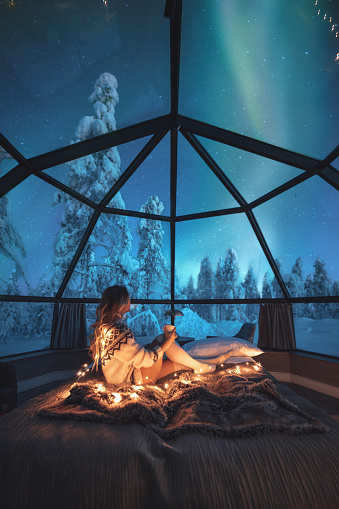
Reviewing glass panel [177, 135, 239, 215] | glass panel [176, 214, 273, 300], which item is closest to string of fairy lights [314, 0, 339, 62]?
glass panel [177, 135, 239, 215]

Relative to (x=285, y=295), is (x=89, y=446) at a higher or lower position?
lower

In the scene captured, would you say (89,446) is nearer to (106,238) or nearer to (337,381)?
(337,381)

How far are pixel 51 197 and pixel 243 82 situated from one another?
357cm

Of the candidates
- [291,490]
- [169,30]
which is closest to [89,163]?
[169,30]

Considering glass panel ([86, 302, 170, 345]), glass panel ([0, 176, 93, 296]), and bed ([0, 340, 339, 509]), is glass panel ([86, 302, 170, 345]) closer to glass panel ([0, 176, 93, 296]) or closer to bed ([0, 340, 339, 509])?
glass panel ([0, 176, 93, 296])

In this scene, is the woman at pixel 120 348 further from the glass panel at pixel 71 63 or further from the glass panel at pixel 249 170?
the glass panel at pixel 249 170

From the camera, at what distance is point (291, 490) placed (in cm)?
93

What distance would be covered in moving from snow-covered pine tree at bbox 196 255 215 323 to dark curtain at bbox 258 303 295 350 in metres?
1.59

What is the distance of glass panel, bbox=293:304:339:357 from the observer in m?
4.81

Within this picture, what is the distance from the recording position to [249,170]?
451 centimetres

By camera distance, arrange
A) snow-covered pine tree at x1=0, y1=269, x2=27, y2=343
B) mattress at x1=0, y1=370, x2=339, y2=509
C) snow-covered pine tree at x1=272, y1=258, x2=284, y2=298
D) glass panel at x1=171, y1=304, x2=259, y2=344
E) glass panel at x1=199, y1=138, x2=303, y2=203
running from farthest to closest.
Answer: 1. glass panel at x1=171, y1=304, x2=259, y2=344
2. snow-covered pine tree at x1=272, y1=258, x2=284, y2=298
3. snow-covered pine tree at x1=0, y1=269, x2=27, y2=343
4. glass panel at x1=199, y1=138, x2=303, y2=203
5. mattress at x1=0, y1=370, x2=339, y2=509

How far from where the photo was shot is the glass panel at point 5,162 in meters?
3.29

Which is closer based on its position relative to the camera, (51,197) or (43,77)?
(43,77)

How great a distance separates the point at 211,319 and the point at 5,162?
17.4 ft
